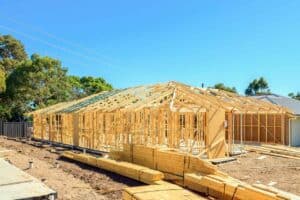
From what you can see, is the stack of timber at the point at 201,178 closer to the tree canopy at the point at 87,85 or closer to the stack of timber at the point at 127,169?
the stack of timber at the point at 127,169

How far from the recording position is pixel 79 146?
19297 mm

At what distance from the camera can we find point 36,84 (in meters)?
30.8

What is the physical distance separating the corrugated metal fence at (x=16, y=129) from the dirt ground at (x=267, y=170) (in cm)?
1967

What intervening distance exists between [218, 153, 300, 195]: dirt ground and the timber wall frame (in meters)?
1.31

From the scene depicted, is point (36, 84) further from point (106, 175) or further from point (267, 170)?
point (267, 170)

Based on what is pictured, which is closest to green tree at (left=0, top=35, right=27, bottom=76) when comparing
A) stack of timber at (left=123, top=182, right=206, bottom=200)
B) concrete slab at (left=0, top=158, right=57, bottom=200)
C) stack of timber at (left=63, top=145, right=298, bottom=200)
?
stack of timber at (left=63, top=145, right=298, bottom=200)

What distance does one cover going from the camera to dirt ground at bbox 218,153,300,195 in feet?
33.6

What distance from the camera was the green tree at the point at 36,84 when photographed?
30.2 metres

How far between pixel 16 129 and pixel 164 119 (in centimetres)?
1891

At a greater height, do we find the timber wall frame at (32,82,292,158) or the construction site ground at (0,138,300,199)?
the timber wall frame at (32,82,292,158)

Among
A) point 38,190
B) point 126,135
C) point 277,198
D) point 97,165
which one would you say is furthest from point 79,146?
point 277,198

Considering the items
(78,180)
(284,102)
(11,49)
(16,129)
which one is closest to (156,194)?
(78,180)

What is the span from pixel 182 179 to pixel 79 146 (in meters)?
→ 10.8

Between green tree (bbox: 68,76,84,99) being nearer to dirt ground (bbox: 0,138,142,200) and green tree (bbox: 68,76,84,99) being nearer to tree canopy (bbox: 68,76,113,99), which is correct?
tree canopy (bbox: 68,76,113,99)
